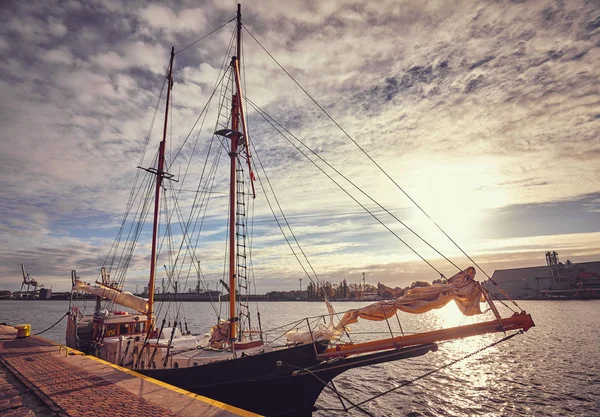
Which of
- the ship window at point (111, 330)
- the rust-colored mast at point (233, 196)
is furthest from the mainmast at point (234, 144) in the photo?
the ship window at point (111, 330)

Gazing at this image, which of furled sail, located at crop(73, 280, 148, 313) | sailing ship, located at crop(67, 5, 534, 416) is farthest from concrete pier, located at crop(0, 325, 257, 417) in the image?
furled sail, located at crop(73, 280, 148, 313)

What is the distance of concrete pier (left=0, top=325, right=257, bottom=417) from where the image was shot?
7.86 metres

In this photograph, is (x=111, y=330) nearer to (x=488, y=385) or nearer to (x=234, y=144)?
(x=234, y=144)

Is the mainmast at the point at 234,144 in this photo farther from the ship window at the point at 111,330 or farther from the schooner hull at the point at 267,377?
the ship window at the point at 111,330

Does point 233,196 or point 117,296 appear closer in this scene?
point 233,196

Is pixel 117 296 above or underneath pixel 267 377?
above

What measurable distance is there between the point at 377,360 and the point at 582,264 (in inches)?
6196

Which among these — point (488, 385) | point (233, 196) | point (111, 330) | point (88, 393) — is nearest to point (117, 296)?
point (111, 330)

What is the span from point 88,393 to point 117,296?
15.6 m

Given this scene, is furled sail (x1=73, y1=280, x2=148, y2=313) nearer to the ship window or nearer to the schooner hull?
the ship window

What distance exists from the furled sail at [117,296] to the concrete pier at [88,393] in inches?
325

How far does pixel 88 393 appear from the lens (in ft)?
30.7

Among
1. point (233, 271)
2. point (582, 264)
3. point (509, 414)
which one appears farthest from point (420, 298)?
point (582, 264)

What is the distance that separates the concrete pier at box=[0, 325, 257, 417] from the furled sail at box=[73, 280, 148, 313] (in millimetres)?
8244
